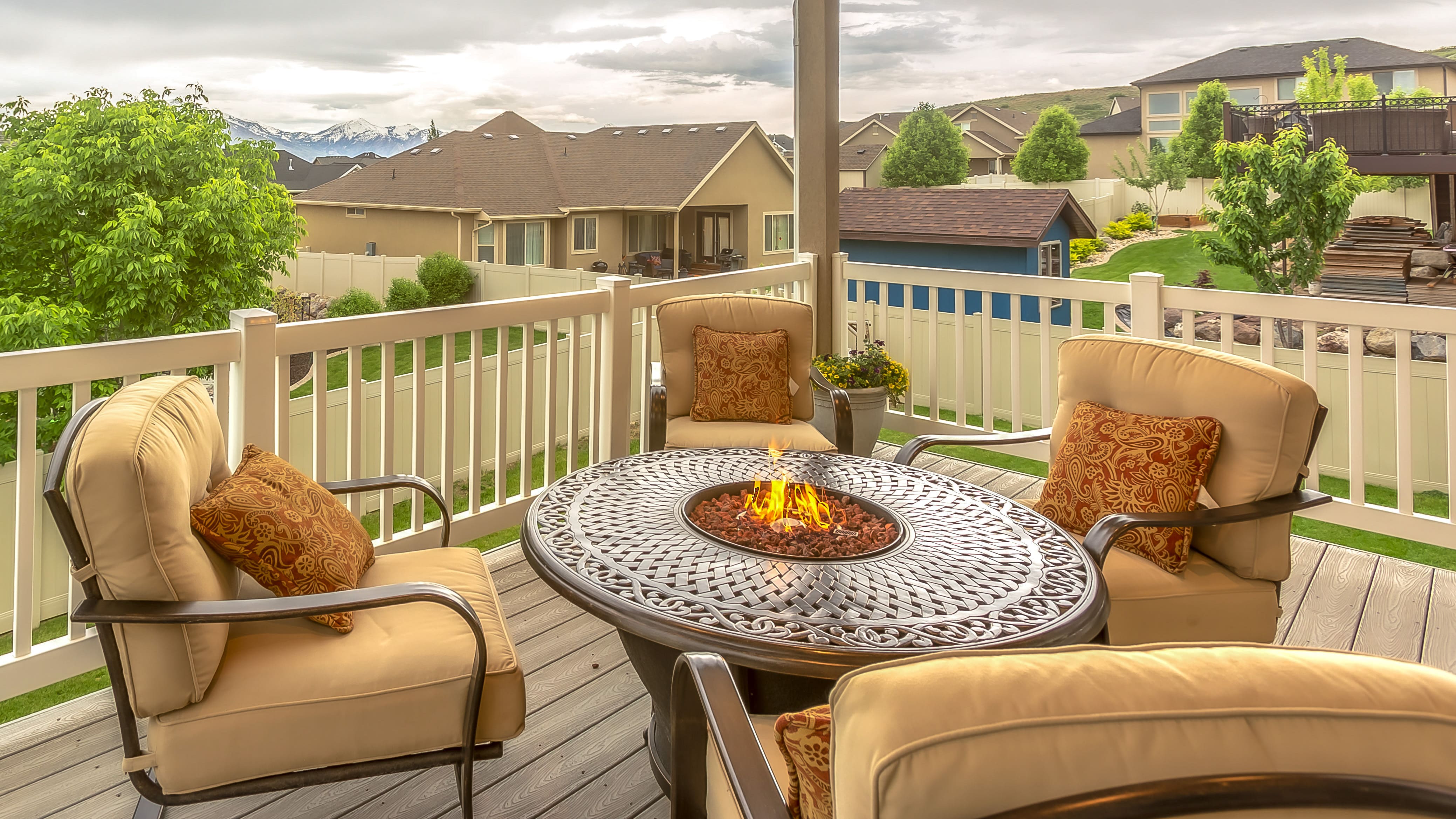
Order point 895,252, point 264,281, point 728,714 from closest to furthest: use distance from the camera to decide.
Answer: point 728,714
point 264,281
point 895,252

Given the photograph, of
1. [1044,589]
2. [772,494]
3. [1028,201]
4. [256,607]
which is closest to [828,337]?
[1028,201]

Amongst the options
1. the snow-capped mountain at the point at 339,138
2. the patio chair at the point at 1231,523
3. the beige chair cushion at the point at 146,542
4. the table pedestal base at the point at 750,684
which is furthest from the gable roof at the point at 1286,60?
the beige chair cushion at the point at 146,542

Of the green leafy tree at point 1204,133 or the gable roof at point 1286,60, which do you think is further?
the green leafy tree at point 1204,133

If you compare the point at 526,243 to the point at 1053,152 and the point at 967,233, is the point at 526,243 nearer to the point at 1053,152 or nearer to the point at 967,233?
the point at 967,233

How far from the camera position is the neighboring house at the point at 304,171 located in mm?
3248

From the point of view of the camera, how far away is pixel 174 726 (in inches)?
64.5

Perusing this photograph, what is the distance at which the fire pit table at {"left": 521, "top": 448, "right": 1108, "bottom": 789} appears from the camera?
168 cm

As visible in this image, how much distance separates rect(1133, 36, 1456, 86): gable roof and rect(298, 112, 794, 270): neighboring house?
2106 mm

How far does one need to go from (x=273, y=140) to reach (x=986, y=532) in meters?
2.75

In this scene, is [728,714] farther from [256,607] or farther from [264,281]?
[264,281]

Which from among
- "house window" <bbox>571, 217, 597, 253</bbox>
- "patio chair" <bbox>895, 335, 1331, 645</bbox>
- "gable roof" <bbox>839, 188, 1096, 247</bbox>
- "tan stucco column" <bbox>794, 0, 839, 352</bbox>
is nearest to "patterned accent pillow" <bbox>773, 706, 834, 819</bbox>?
"patio chair" <bbox>895, 335, 1331, 645</bbox>

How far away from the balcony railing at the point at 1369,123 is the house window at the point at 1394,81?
4 centimetres

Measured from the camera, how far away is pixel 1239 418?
2352 millimetres

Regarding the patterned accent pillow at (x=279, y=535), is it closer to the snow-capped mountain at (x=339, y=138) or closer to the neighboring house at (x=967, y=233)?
the snow-capped mountain at (x=339, y=138)
